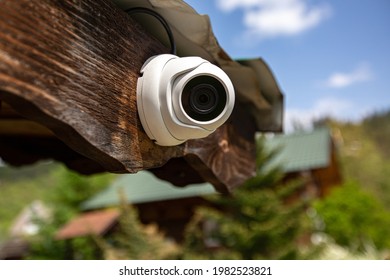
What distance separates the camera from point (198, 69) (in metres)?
0.83

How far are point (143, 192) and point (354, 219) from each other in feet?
16.5

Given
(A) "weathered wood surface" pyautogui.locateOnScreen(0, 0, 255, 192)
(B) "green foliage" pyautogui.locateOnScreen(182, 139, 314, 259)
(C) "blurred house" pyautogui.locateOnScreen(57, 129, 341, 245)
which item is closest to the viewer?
(A) "weathered wood surface" pyautogui.locateOnScreen(0, 0, 255, 192)

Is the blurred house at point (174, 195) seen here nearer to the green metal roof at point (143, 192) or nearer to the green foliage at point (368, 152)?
the green metal roof at point (143, 192)

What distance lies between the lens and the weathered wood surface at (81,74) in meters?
0.58

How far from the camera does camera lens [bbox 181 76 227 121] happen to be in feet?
2.80

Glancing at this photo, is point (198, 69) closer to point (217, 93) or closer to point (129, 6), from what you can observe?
point (217, 93)

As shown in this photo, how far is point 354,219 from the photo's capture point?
927 cm

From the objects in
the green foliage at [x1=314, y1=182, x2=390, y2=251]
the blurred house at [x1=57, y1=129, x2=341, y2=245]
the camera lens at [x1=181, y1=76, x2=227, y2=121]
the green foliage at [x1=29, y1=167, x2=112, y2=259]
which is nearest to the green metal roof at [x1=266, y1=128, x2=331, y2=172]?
the blurred house at [x1=57, y1=129, x2=341, y2=245]

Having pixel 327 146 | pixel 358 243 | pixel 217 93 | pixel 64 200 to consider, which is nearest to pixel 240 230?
pixel 358 243

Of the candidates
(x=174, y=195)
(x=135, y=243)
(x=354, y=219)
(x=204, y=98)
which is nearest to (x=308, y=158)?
(x=354, y=219)

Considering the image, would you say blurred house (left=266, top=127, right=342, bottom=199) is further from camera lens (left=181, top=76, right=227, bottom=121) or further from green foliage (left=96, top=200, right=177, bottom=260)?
camera lens (left=181, top=76, right=227, bottom=121)

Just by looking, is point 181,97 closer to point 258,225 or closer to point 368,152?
point 258,225

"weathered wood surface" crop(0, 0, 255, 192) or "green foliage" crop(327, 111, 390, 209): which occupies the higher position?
"green foliage" crop(327, 111, 390, 209)
